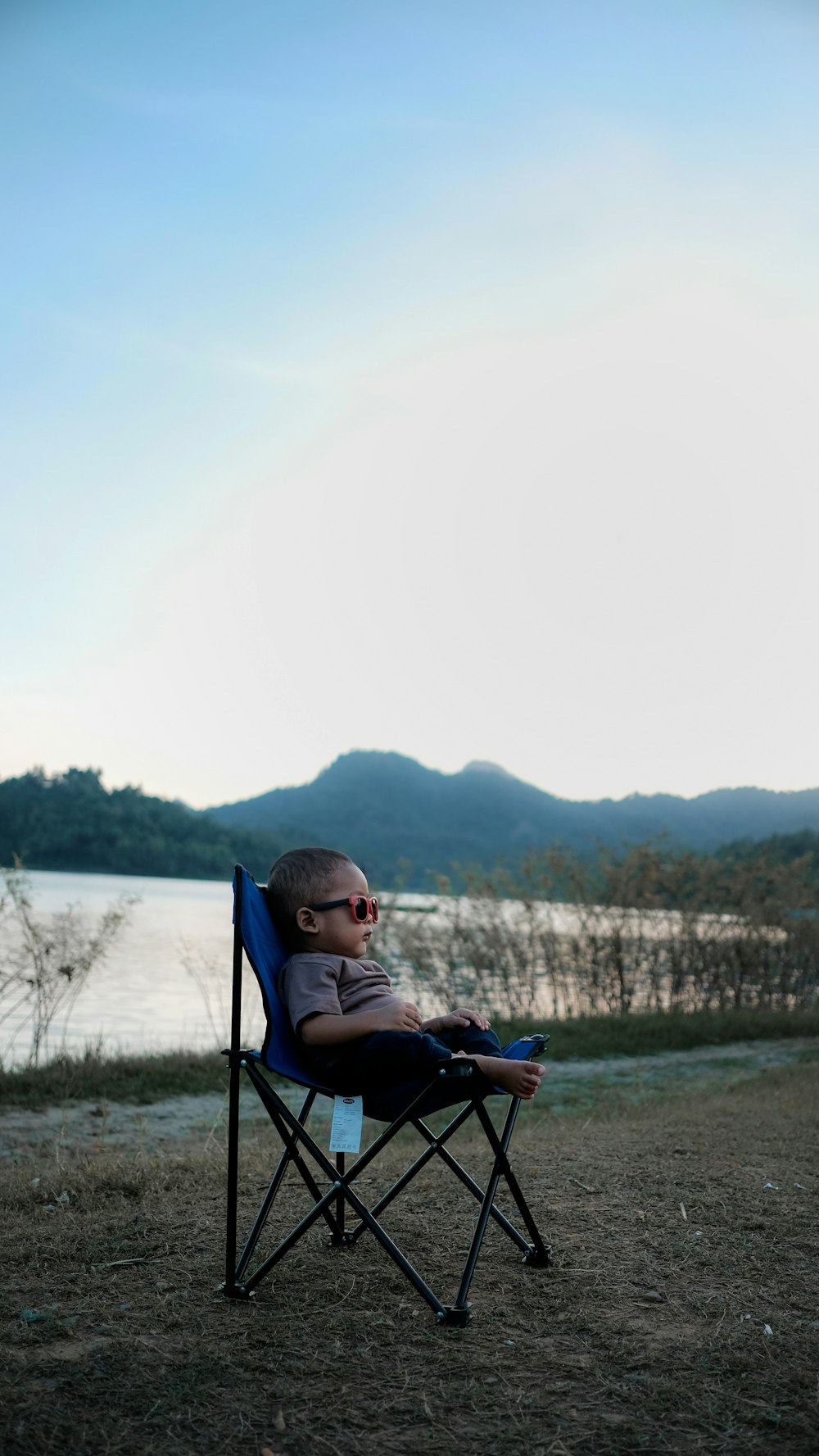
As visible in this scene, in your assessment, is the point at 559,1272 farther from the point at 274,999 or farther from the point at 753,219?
the point at 753,219

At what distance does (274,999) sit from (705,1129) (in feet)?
10.4

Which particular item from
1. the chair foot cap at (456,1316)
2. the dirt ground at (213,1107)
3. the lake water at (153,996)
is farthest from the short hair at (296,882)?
the lake water at (153,996)

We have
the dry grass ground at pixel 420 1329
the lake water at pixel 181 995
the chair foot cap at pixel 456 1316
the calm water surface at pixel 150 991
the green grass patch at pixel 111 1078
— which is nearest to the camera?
the dry grass ground at pixel 420 1329

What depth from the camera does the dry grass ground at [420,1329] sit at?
74.4 inches

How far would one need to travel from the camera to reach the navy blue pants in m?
2.38

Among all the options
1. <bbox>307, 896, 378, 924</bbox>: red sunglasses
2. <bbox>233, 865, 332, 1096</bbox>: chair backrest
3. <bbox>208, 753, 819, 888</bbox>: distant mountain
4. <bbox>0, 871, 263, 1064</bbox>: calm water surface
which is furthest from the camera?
<bbox>208, 753, 819, 888</bbox>: distant mountain

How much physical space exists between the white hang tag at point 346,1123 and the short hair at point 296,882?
0.47 meters

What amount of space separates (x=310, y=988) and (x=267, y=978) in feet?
0.38

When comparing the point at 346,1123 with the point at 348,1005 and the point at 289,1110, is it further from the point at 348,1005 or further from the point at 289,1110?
the point at 348,1005

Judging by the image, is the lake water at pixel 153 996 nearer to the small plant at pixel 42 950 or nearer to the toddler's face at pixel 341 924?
the small plant at pixel 42 950

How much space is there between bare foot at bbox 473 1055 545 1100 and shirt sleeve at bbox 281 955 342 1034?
15.3 inches

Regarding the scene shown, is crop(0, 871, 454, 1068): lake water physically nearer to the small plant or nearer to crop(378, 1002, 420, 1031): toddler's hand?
the small plant

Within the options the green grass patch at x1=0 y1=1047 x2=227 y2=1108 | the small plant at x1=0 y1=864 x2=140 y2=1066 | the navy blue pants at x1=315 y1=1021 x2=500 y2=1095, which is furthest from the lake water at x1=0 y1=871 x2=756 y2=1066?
the navy blue pants at x1=315 y1=1021 x2=500 y2=1095

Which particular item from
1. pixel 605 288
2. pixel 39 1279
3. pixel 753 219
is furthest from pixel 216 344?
pixel 39 1279
